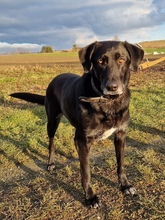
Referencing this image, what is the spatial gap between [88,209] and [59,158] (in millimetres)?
1793

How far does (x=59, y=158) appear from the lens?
16.2 ft

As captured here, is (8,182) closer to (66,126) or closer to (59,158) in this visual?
(59,158)

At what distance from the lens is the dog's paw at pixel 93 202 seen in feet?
10.6

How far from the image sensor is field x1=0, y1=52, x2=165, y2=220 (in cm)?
316

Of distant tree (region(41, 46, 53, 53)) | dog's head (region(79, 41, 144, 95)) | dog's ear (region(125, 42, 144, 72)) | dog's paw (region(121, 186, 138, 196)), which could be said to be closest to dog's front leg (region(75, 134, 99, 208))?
dog's paw (region(121, 186, 138, 196))

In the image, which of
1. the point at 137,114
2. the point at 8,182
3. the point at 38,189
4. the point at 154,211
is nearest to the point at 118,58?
the point at 154,211

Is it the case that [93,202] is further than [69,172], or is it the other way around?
[69,172]

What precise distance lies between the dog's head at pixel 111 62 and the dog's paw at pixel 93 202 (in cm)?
119

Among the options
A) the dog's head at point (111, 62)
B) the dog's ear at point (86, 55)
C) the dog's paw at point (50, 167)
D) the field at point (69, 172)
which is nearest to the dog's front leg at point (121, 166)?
the field at point (69, 172)

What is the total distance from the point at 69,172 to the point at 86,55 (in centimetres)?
170

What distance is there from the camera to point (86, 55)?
334 cm

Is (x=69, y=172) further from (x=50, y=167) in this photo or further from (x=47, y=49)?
(x=47, y=49)

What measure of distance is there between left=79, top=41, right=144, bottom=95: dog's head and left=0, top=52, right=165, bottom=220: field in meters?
1.25

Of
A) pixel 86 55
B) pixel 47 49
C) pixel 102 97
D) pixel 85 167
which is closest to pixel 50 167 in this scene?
pixel 85 167
